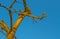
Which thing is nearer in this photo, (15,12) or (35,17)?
(15,12)

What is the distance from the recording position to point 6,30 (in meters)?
10.5

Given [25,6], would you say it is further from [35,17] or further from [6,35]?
[6,35]

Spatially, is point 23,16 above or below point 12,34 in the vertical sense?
above

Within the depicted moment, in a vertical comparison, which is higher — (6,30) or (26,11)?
(26,11)

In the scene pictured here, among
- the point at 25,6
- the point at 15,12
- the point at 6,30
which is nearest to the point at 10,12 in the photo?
the point at 15,12

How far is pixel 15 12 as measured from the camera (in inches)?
406

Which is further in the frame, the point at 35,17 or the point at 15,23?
the point at 35,17

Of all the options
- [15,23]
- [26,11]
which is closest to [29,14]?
[26,11]

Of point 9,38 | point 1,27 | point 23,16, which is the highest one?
point 23,16

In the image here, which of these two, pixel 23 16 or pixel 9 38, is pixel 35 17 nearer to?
pixel 23 16

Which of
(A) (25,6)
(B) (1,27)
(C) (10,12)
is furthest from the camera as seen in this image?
(A) (25,6)

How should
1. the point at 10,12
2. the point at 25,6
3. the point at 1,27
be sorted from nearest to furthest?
1. the point at 10,12
2. the point at 1,27
3. the point at 25,6

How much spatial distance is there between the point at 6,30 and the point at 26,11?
6.08 ft

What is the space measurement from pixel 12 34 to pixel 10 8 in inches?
50.2
